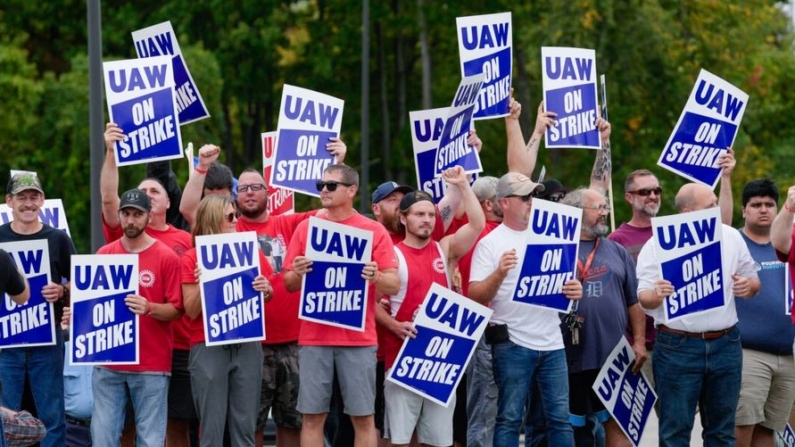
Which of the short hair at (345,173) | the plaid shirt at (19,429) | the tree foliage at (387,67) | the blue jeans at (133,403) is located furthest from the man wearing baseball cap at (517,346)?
the tree foliage at (387,67)

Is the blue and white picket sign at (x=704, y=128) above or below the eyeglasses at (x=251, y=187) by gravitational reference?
above

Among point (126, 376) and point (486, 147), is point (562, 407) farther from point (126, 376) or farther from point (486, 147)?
point (486, 147)

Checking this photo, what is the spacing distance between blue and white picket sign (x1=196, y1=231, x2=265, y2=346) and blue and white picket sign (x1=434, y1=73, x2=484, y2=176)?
2.02 m

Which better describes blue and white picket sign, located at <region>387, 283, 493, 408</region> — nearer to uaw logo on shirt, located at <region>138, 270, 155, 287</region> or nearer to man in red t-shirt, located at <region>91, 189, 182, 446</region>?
man in red t-shirt, located at <region>91, 189, 182, 446</region>

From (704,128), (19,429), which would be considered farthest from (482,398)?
(19,429)

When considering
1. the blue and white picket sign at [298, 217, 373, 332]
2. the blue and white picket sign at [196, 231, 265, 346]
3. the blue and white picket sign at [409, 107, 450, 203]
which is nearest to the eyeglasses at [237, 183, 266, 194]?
the blue and white picket sign at [196, 231, 265, 346]

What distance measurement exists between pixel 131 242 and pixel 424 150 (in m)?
2.91

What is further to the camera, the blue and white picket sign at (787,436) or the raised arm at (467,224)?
the blue and white picket sign at (787,436)

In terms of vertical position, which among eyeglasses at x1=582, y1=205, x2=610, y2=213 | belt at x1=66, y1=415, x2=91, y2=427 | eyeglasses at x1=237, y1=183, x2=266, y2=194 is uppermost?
eyeglasses at x1=237, y1=183, x2=266, y2=194

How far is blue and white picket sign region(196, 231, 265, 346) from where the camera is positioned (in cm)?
998

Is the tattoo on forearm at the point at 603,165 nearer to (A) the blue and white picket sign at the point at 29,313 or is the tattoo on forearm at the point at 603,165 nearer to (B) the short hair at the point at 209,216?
(B) the short hair at the point at 209,216

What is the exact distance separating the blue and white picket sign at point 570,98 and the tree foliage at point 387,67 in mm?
17084

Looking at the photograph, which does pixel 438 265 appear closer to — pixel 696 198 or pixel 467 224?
pixel 467 224

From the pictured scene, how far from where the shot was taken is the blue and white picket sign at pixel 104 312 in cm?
997
